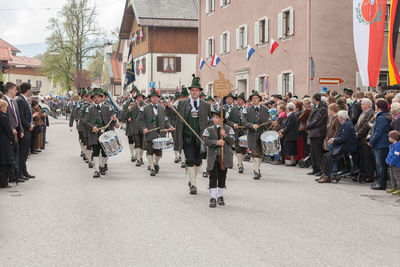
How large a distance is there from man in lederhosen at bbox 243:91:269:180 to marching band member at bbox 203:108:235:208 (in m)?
3.75

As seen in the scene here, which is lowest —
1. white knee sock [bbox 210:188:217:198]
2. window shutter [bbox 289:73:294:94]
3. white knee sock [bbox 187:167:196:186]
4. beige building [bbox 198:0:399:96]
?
white knee sock [bbox 210:188:217:198]

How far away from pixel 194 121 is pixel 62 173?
194 inches

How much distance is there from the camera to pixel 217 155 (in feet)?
32.5

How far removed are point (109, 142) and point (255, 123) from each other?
10.9 ft

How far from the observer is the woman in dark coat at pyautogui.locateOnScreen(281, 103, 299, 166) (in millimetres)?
16484

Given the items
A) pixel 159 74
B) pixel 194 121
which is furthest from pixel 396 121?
pixel 159 74

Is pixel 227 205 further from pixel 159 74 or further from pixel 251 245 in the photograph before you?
pixel 159 74

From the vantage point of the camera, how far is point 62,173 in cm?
1464

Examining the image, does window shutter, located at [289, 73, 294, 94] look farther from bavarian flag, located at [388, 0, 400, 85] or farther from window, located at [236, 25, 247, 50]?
bavarian flag, located at [388, 0, 400, 85]

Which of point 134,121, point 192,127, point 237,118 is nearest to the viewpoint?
point 192,127

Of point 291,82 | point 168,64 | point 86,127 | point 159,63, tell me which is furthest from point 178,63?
point 86,127

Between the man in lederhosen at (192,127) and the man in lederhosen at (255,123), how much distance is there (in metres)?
2.87

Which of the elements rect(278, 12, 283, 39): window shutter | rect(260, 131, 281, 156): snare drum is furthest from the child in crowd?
rect(278, 12, 283, 39): window shutter

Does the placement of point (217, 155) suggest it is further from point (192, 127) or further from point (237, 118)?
point (237, 118)
